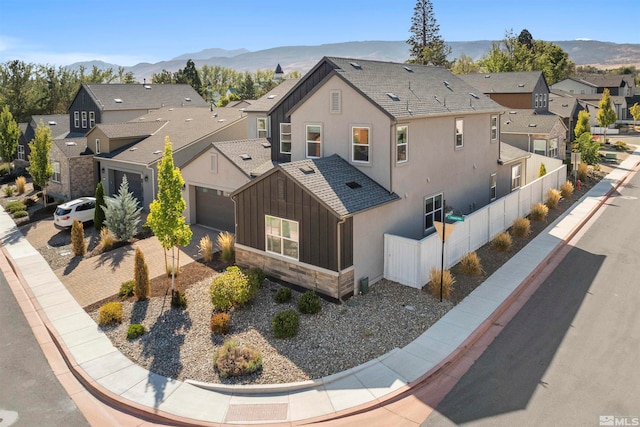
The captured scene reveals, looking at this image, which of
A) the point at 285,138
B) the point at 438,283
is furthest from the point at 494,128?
the point at 438,283

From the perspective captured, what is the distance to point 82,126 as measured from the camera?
45.1 metres

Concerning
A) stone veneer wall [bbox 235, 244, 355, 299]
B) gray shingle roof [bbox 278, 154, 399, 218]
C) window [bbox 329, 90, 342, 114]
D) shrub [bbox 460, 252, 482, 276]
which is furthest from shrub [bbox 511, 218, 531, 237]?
stone veneer wall [bbox 235, 244, 355, 299]

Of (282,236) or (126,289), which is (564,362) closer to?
(282,236)

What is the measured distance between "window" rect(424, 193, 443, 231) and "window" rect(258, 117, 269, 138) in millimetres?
12756

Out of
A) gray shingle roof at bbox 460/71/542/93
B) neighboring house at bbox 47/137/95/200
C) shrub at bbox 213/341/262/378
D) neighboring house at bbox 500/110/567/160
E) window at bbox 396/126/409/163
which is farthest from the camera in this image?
gray shingle roof at bbox 460/71/542/93

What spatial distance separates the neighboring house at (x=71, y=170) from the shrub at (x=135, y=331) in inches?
889

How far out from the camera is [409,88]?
2211 centimetres

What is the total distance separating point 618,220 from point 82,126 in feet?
141

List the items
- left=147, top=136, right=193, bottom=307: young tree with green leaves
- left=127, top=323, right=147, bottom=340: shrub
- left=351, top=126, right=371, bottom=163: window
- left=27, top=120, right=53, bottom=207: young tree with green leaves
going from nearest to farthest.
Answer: left=127, top=323, right=147, bottom=340: shrub → left=147, top=136, right=193, bottom=307: young tree with green leaves → left=351, top=126, right=371, bottom=163: window → left=27, top=120, right=53, bottom=207: young tree with green leaves

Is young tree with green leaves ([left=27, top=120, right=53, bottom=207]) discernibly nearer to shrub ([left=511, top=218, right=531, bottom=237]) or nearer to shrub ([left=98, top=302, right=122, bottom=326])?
shrub ([left=98, top=302, right=122, bottom=326])

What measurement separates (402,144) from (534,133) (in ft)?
80.4

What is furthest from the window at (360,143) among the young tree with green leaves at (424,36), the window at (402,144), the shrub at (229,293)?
the young tree with green leaves at (424,36)

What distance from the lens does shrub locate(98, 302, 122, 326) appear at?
15.7m

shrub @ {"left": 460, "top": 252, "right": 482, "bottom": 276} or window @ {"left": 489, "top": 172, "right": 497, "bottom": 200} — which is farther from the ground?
window @ {"left": 489, "top": 172, "right": 497, "bottom": 200}
